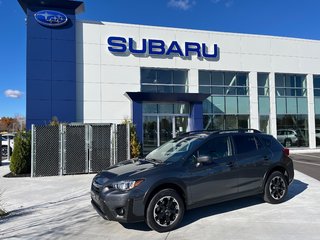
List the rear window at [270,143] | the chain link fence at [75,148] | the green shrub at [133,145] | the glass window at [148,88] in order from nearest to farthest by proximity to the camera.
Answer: the rear window at [270,143] < the chain link fence at [75,148] < the green shrub at [133,145] < the glass window at [148,88]

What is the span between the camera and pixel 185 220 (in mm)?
5957

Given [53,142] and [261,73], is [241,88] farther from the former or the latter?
[53,142]

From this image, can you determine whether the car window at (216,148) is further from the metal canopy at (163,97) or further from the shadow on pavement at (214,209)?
the metal canopy at (163,97)

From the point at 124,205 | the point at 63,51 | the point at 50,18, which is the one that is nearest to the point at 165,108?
the point at 63,51

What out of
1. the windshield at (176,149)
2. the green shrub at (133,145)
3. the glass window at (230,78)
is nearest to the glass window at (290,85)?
the glass window at (230,78)

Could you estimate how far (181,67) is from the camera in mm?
19828

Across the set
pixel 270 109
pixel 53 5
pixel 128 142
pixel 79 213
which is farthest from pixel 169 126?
pixel 79 213

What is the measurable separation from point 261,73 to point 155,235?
19.2 m

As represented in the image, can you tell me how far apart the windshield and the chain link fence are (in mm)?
6115

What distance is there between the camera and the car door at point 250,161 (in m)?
6.50

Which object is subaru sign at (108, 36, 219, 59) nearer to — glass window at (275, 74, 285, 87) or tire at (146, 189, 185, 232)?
glass window at (275, 74, 285, 87)

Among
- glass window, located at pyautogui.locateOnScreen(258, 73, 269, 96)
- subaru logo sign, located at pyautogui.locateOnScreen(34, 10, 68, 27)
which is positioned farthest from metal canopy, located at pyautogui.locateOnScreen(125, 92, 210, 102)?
glass window, located at pyautogui.locateOnScreen(258, 73, 269, 96)

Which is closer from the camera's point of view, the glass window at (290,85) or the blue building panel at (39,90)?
the blue building panel at (39,90)

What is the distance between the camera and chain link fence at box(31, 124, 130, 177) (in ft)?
39.2
